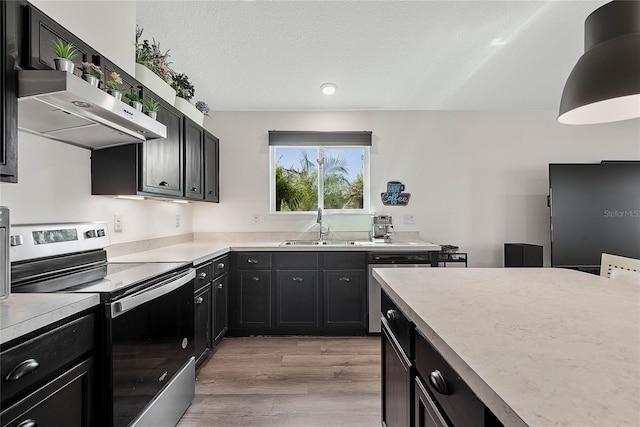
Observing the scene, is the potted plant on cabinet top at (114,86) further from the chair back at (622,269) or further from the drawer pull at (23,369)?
the chair back at (622,269)

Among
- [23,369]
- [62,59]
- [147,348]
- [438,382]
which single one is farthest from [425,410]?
[62,59]

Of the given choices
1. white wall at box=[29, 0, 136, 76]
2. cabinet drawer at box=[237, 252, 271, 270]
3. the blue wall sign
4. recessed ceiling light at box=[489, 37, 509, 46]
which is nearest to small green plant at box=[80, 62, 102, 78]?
white wall at box=[29, 0, 136, 76]

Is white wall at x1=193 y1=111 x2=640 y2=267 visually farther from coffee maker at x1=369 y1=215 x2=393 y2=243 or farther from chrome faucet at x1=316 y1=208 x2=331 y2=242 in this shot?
coffee maker at x1=369 y1=215 x2=393 y2=243

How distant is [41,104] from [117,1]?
118 centimetres

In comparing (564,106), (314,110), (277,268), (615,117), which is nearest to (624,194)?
(615,117)

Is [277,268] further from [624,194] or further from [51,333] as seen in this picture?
[624,194]

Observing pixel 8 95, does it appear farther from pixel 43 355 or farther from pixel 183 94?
pixel 183 94

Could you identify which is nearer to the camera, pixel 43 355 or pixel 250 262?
pixel 43 355

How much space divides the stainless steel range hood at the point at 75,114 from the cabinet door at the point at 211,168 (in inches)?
53.8

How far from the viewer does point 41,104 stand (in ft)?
4.51

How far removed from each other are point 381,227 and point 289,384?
1.99 m

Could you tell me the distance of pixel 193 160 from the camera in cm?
308

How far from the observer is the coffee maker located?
3.78m

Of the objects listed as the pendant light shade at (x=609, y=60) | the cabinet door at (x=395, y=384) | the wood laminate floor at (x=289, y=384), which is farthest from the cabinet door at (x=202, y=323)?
the pendant light shade at (x=609, y=60)
